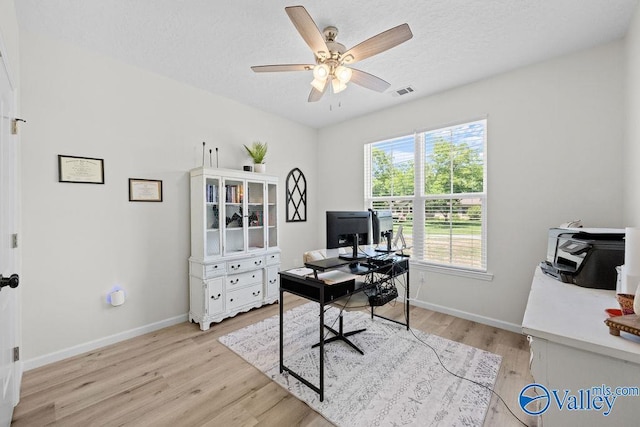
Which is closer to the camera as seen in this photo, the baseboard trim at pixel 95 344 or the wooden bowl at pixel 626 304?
the wooden bowl at pixel 626 304

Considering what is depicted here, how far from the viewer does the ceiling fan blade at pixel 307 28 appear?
60.9 inches

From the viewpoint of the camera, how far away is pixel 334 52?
6.63 ft

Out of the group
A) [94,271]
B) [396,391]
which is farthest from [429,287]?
[94,271]

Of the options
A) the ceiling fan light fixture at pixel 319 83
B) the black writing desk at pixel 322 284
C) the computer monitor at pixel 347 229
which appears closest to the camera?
the black writing desk at pixel 322 284

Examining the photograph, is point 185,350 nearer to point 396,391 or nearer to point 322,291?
point 322,291

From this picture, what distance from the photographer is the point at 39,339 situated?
224cm

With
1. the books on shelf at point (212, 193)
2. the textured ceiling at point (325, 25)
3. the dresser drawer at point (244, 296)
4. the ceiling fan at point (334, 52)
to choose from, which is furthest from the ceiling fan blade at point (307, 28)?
the dresser drawer at point (244, 296)

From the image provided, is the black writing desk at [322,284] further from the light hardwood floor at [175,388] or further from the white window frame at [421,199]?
the white window frame at [421,199]

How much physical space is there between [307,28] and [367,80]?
0.74 meters

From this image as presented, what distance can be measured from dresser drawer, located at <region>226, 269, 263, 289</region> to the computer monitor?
1444 millimetres

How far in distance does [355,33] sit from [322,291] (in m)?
2.11

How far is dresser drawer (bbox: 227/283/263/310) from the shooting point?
3173 millimetres

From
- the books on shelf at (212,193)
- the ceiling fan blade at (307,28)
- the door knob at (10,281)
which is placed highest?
the ceiling fan blade at (307,28)

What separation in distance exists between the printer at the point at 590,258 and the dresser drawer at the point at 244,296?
303cm
